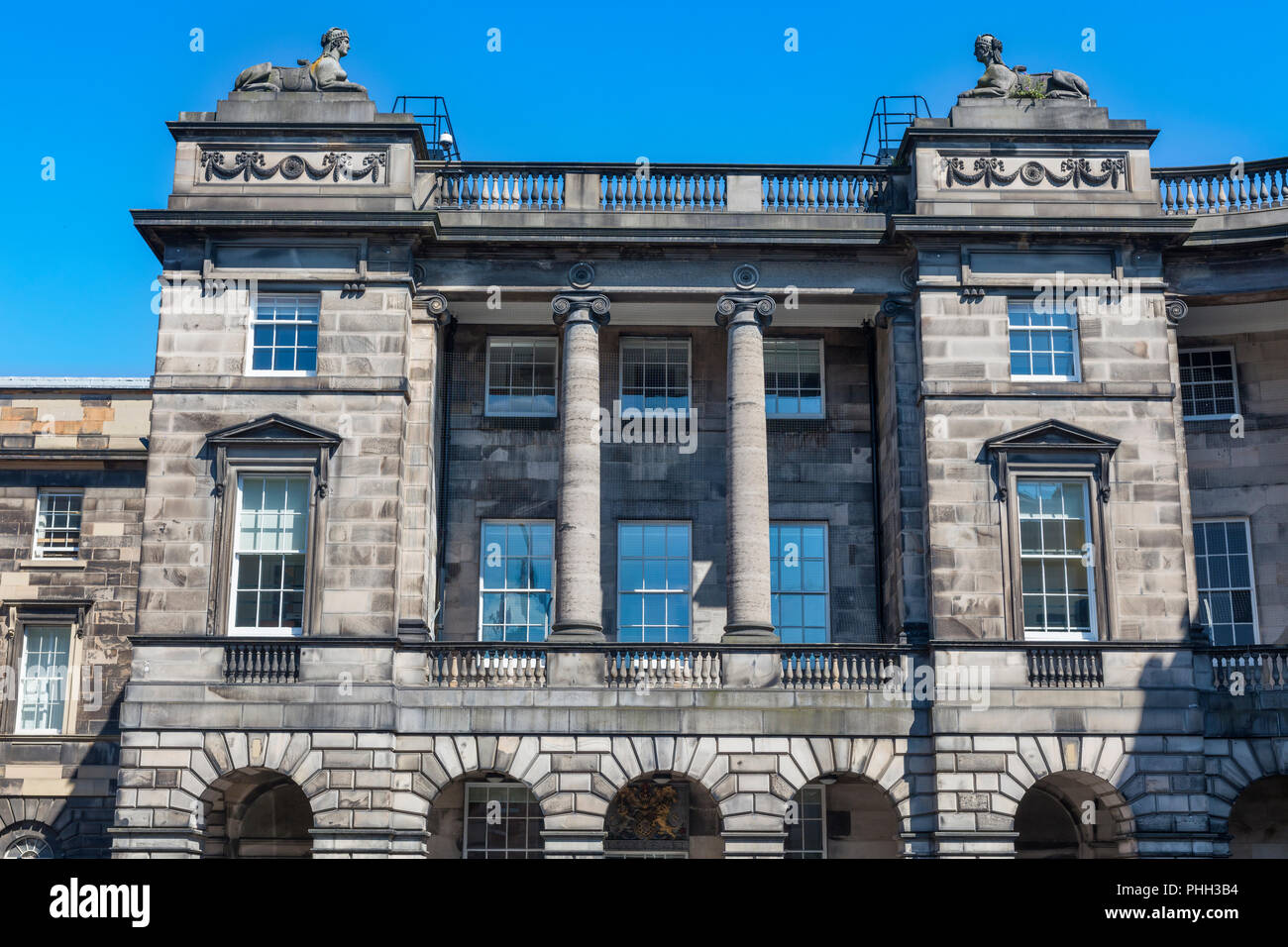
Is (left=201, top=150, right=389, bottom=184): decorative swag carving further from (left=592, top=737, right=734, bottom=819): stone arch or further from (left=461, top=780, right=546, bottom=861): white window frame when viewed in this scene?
(left=461, top=780, right=546, bottom=861): white window frame

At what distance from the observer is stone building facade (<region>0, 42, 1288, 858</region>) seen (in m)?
26.2

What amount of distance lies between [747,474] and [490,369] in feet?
20.7

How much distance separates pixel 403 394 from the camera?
27.7 meters

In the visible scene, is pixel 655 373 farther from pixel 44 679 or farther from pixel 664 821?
pixel 44 679

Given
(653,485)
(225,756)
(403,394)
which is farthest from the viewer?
(653,485)

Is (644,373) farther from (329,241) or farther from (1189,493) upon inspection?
(1189,493)

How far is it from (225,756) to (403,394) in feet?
22.9

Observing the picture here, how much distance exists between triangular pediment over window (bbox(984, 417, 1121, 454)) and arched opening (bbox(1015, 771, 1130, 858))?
5781 millimetres

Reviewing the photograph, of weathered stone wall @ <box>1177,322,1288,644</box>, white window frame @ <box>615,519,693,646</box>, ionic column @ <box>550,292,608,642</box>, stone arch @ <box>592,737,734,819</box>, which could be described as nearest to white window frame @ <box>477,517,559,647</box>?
ionic column @ <box>550,292,608,642</box>

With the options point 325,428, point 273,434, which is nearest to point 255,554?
point 273,434

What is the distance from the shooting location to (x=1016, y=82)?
29.7 metres

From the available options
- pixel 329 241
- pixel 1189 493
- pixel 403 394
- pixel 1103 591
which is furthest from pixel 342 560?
pixel 1189 493

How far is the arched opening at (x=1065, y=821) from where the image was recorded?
89.3 feet

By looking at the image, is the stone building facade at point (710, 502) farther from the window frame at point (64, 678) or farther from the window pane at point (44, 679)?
the window pane at point (44, 679)
